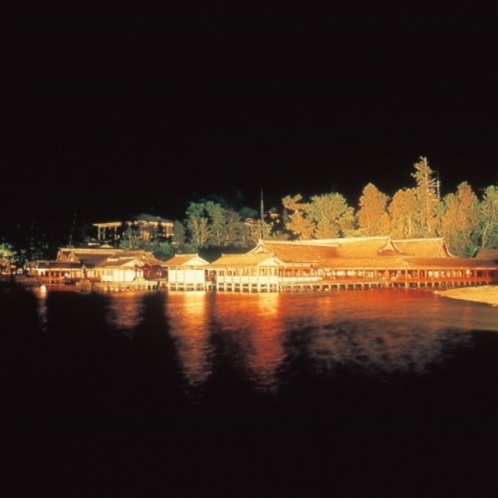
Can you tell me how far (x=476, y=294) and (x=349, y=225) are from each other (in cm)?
3282

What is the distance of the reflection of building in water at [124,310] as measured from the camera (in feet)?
91.0

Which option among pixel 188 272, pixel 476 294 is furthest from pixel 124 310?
pixel 476 294

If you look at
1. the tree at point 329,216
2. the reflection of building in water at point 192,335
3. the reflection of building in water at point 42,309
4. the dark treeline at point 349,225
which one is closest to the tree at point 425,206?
the dark treeline at point 349,225

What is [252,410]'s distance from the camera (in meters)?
12.2

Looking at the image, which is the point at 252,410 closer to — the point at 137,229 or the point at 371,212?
the point at 371,212

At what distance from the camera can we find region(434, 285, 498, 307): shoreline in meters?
36.2

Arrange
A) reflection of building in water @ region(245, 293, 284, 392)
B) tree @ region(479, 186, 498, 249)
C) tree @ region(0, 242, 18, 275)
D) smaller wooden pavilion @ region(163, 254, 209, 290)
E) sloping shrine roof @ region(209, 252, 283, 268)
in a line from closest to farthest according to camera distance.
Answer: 1. reflection of building in water @ region(245, 293, 284, 392)
2. sloping shrine roof @ region(209, 252, 283, 268)
3. smaller wooden pavilion @ region(163, 254, 209, 290)
4. tree @ region(479, 186, 498, 249)
5. tree @ region(0, 242, 18, 275)

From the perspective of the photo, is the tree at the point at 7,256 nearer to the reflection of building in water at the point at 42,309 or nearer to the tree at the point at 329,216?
the reflection of building in water at the point at 42,309

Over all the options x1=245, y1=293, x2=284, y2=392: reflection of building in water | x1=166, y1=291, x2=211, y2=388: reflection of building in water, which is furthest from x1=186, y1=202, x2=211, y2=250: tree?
x1=245, y1=293, x2=284, y2=392: reflection of building in water

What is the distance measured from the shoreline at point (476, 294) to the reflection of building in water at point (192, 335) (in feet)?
58.7

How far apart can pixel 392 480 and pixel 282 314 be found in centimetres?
2165

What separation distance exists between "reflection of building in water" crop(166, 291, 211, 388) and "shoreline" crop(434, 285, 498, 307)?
17900mm

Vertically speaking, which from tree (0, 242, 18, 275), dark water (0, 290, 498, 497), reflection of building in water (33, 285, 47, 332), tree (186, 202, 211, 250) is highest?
tree (186, 202, 211, 250)

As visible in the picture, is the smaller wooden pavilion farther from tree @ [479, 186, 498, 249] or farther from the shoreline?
tree @ [479, 186, 498, 249]
